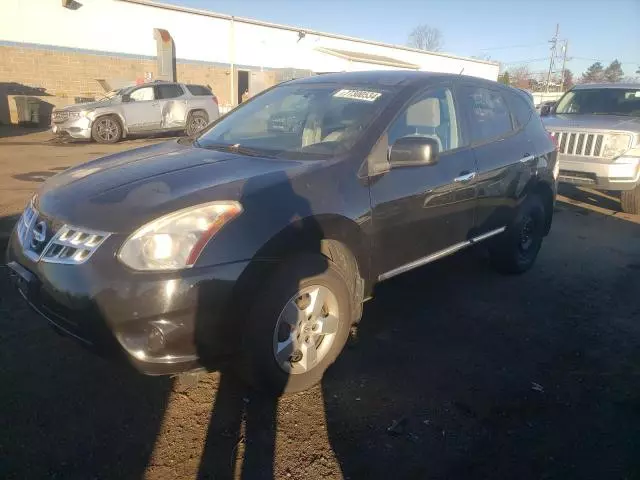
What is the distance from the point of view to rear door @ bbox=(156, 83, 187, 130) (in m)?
14.7

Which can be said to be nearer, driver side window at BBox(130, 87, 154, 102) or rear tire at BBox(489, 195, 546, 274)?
rear tire at BBox(489, 195, 546, 274)

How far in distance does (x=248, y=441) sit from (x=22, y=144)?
45.1 ft

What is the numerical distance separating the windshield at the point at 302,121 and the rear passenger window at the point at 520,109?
1772 mm

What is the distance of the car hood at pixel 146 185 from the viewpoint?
7.48 ft

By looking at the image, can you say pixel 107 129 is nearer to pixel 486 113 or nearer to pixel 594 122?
pixel 594 122

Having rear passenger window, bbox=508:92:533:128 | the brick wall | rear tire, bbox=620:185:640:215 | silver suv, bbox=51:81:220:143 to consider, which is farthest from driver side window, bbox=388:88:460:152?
the brick wall

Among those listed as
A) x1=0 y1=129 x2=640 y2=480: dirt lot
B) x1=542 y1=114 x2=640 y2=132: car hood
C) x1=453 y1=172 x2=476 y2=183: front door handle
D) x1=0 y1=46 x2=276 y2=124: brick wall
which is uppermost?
x1=0 y1=46 x2=276 y2=124: brick wall

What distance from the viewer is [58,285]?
2205mm

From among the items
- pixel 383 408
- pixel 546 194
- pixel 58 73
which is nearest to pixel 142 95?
pixel 58 73

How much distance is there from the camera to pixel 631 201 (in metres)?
7.41

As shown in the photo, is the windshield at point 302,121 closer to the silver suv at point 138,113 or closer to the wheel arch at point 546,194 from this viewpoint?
the wheel arch at point 546,194

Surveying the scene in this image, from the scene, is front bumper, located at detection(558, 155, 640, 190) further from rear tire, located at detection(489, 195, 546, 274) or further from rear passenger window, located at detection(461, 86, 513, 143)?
rear passenger window, located at detection(461, 86, 513, 143)

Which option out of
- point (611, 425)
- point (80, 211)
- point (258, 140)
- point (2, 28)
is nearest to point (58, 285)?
point (80, 211)

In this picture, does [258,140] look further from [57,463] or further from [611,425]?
[611,425]
